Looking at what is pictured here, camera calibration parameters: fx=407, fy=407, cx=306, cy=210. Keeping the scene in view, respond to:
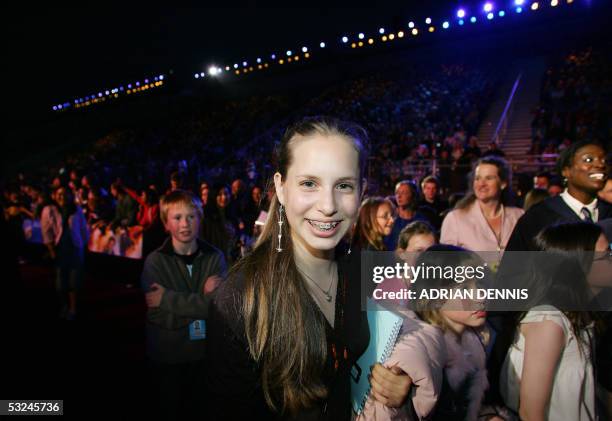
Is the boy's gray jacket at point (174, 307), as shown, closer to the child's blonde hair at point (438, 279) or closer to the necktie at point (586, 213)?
the child's blonde hair at point (438, 279)

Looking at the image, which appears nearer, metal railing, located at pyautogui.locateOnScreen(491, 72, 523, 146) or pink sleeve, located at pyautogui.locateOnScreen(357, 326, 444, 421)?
pink sleeve, located at pyautogui.locateOnScreen(357, 326, 444, 421)

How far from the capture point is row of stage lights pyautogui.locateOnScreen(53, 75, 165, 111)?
16.0 meters

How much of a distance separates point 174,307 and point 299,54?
13219 mm

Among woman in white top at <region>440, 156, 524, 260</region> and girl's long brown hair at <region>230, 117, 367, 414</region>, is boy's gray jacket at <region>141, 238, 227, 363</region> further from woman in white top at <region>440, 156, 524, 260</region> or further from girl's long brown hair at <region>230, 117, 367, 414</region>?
woman in white top at <region>440, 156, 524, 260</region>

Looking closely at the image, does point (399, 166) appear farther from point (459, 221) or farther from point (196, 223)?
point (196, 223)

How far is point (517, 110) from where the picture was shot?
14.6 metres

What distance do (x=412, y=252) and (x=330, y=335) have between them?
1.46 m

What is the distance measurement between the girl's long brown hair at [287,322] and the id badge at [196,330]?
1296 mm

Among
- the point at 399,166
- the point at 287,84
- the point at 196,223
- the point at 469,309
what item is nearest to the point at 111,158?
the point at 287,84

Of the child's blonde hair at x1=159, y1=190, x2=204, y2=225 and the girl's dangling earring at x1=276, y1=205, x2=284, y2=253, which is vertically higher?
the child's blonde hair at x1=159, y1=190, x2=204, y2=225

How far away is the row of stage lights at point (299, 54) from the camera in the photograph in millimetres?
9602

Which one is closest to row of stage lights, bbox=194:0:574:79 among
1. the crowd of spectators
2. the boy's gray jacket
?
the crowd of spectators

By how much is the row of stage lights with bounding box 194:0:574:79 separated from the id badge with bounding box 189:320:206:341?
10147mm

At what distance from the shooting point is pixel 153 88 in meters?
15.9
